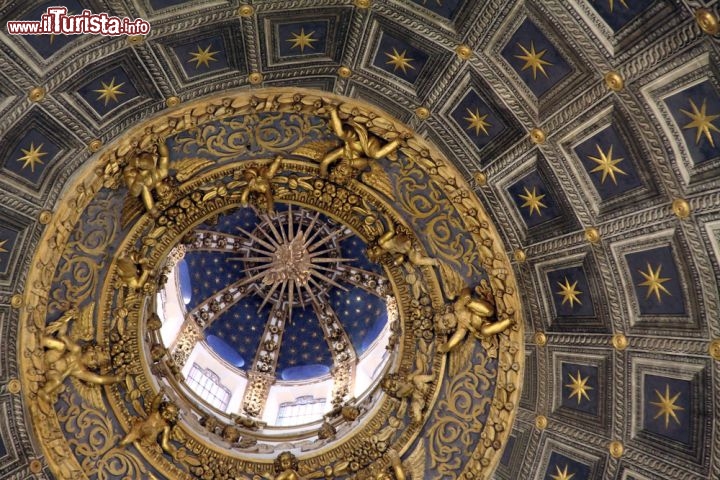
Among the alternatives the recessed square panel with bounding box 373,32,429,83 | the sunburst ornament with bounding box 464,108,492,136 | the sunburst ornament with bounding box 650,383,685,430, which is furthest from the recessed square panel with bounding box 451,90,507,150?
the sunburst ornament with bounding box 650,383,685,430

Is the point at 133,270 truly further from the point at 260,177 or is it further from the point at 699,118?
the point at 699,118

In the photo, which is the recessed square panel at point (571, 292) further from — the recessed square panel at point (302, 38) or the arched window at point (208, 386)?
the arched window at point (208, 386)

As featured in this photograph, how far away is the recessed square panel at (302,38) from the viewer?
54.3 feet

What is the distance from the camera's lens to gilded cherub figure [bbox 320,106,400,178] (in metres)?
18.6

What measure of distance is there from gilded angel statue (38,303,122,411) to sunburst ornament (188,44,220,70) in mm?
7808

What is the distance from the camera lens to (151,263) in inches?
810

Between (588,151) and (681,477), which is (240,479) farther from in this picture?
(588,151)

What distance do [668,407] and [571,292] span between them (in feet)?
11.6

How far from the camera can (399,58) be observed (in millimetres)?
16984

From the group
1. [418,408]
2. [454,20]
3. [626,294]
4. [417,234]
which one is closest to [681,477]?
[626,294]

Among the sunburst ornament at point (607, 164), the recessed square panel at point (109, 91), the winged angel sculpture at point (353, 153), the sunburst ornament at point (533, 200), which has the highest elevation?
the winged angel sculpture at point (353, 153)

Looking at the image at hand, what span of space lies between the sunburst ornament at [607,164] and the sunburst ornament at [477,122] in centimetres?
271

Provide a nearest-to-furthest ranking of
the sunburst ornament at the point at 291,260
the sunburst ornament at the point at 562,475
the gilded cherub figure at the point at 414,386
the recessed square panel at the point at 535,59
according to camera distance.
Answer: the recessed square panel at the point at 535,59 < the sunburst ornament at the point at 562,475 < the gilded cherub figure at the point at 414,386 < the sunburst ornament at the point at 291,260

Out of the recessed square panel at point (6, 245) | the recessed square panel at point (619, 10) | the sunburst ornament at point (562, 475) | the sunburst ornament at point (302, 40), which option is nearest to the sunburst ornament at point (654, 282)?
the sunburst ornament at point (562, 475)
